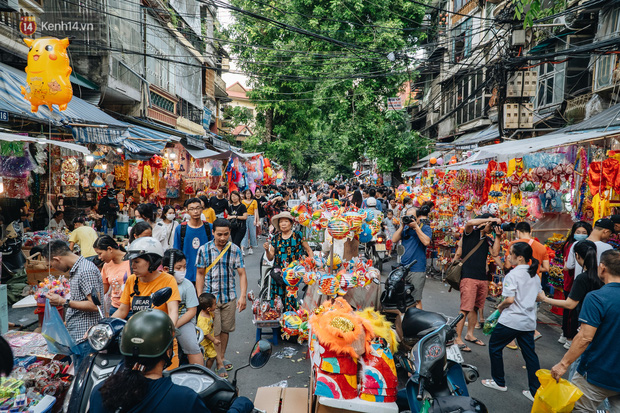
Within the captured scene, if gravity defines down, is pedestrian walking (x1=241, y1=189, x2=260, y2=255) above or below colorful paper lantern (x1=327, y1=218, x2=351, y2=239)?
below

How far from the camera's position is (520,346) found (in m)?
4.26

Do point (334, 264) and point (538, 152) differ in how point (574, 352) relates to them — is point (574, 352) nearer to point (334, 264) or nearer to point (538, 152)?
point (334, 264)

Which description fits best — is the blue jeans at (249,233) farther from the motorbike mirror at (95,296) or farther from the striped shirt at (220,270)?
the motorbike mirror at (95,296)

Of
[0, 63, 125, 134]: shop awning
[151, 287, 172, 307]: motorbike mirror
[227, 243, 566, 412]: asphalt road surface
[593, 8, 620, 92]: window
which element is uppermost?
[593, 8, 620, 92]: window

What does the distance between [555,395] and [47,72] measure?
23.9 feet

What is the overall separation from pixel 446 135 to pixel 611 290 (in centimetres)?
2184

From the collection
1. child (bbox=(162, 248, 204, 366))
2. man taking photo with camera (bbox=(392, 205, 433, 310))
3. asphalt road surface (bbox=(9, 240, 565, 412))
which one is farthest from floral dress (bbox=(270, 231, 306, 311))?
child (bbox=(162, 248, 204, 366))

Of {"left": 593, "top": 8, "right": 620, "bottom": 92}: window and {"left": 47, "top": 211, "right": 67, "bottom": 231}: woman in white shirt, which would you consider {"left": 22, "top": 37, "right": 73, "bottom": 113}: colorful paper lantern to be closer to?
{"left": 47, "top": 211, "right": 67, "bottom": 231}: woman in white shirt

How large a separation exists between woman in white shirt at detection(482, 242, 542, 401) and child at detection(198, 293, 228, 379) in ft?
10.5

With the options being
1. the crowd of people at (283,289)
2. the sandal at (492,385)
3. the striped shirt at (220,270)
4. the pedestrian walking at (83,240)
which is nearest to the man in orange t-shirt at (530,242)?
the crowd of people at (283,289)

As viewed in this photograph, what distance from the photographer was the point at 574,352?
312cm

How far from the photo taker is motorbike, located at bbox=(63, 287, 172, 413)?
A: 2398mm

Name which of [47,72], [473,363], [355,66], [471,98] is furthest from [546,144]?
[355,66]

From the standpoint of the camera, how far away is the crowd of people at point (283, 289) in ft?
10.3
